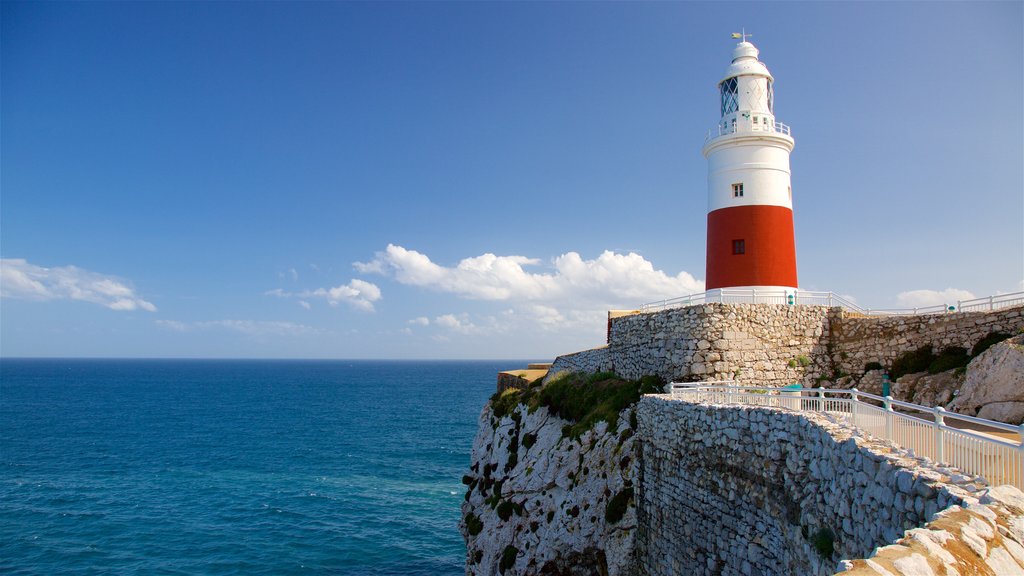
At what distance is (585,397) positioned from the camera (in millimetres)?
24281

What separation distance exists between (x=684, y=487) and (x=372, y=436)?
172 ft

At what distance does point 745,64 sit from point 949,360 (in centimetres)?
1410

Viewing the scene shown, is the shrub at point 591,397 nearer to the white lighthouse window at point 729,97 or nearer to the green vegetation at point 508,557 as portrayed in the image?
the green vegetation at point 508,557

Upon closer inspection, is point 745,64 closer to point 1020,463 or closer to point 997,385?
point 997,385

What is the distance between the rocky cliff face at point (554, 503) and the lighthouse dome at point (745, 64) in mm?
15150

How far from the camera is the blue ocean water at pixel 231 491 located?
30.8 m

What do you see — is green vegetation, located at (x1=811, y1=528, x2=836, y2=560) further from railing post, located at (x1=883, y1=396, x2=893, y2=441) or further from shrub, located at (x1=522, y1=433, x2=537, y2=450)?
shrub, located at (x1=522, y1=433, x2=537, y2=450)

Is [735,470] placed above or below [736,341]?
below

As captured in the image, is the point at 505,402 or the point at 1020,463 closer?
the point at 1020,463

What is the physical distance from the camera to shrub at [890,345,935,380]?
19.4 metres

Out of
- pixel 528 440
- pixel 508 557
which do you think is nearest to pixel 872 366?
pixel 528 440

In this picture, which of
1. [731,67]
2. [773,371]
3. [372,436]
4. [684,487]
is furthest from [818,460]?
[372,436]

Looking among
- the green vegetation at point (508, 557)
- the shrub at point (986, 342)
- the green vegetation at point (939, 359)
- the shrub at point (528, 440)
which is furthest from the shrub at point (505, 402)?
the shrub at point (986, 342)

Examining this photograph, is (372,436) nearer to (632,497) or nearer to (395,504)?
(395,504)
